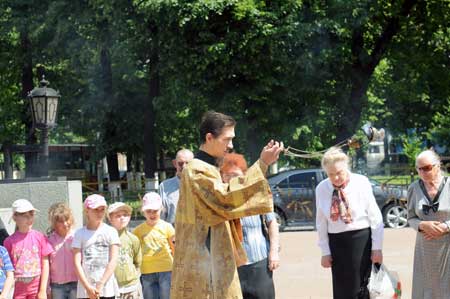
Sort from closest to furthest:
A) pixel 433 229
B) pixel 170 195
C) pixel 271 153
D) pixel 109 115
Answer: pixel 271 153
pixel 433 229
pixel 170 195
pixel 109 115

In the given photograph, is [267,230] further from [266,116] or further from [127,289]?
[266,116]

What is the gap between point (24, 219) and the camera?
718cm

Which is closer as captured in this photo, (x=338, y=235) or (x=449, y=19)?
(x=338, y=235)

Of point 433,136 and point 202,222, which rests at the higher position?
point 433,136

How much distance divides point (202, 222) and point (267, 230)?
5.74 feet

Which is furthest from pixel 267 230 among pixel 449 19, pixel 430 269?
pixel 449 19

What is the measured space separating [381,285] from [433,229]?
0.76 meters

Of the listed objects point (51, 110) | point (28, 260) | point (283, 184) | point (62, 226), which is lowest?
point (28, 260)

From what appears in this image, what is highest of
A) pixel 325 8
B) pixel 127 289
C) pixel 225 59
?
pixel 325 8

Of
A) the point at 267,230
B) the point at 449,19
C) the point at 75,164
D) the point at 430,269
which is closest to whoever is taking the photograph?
the point at 267,230

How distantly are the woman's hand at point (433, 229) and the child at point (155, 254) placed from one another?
2129 mm

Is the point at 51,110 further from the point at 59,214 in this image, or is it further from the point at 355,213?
the point at 355,213

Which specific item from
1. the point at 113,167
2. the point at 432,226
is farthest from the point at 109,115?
the point at 432,226

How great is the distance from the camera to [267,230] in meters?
6.43
